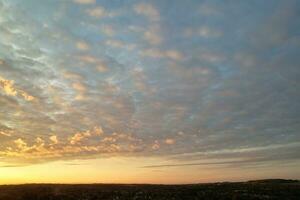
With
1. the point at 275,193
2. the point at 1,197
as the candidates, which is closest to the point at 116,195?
the point at 1,197

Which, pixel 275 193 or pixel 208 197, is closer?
pixel 208 197

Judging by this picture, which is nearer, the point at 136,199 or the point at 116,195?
the point at 136,199

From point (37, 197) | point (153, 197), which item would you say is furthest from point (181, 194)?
point (37, 197)

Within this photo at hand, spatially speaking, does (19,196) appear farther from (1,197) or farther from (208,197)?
(208,197)

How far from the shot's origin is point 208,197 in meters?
52.9

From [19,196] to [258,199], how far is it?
40.4 metres

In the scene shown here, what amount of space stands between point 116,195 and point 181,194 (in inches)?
451

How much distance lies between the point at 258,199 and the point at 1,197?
143 feet

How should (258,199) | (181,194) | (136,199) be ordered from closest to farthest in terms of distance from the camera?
1. (258,199)
2. (136,199)
3. (181,194)

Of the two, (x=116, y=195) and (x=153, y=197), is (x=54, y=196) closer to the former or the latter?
(x=116, y=195)

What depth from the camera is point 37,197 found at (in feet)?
193

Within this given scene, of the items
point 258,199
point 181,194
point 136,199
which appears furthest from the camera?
point 181,194

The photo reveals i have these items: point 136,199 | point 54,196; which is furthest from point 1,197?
point 136,199

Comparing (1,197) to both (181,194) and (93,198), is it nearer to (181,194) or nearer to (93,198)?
(93,198)
